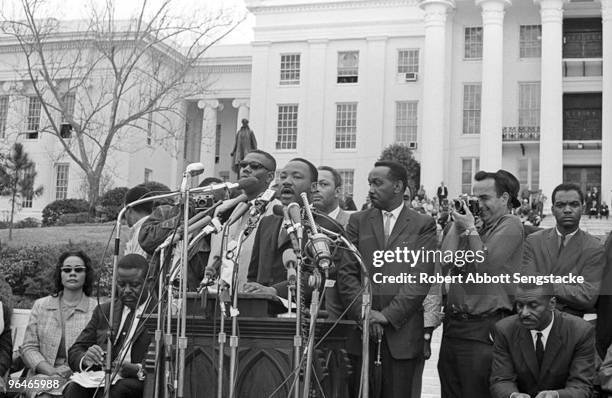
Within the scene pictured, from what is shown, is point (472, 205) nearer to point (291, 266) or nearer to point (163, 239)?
point (291, 266)

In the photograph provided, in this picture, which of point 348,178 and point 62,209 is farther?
point 348,178

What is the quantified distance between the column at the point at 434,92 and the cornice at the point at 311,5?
12.3ft

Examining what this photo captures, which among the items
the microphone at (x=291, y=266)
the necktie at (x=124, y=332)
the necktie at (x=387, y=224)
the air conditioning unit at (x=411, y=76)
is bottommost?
the necktie at (x=124, y=332)

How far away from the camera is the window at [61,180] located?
49.2 meters

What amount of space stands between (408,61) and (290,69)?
6603 millimetres

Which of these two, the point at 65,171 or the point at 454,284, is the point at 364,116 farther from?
the point at 454,284

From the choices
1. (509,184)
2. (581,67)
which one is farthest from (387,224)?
(581,67)

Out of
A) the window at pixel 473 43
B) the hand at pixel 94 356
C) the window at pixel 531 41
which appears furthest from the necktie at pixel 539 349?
the window at pixel 473 43

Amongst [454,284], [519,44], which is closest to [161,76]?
[519,44]

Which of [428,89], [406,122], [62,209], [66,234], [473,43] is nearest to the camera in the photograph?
[66,234]

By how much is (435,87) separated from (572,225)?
35.7 meters

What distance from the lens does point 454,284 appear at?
6863mm

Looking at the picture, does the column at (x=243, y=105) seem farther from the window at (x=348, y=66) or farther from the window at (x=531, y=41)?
the window at (x=531, y=41)

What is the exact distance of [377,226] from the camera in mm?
6832
